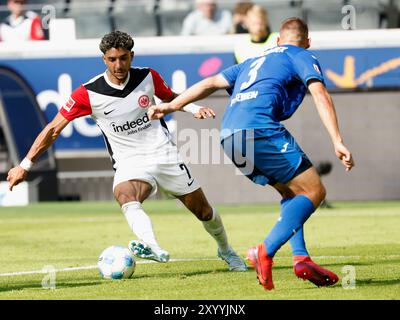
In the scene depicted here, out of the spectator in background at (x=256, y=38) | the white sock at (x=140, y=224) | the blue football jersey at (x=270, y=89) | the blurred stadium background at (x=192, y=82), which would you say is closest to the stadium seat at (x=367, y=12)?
the blurred stadium background at (x=192, y=82)

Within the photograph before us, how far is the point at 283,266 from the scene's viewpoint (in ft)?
33.4

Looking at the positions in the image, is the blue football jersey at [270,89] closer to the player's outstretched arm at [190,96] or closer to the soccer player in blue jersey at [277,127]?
the soccer player in blue jersey at [277,127]

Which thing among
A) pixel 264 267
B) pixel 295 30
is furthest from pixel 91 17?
pixel 264 267

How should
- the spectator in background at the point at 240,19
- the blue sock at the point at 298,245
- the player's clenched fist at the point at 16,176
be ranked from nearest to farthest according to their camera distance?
the blue sock at the point at 298,245 < the player's clenched fist at the point at 16,176 < the spectator in background at the point at 240,19

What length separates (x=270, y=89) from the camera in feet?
27.0

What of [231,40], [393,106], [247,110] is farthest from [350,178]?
[247,110]

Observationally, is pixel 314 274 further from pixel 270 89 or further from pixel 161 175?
pixel 161 175

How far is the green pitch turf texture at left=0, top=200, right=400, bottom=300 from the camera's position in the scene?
835cm

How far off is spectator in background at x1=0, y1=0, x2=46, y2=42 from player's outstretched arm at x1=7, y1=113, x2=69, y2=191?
10927 millimetres

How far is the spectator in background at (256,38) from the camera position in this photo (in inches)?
573

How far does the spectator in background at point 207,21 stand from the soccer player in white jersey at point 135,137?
10.2 m

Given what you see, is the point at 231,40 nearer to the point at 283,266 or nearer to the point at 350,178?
the point at 350,178
